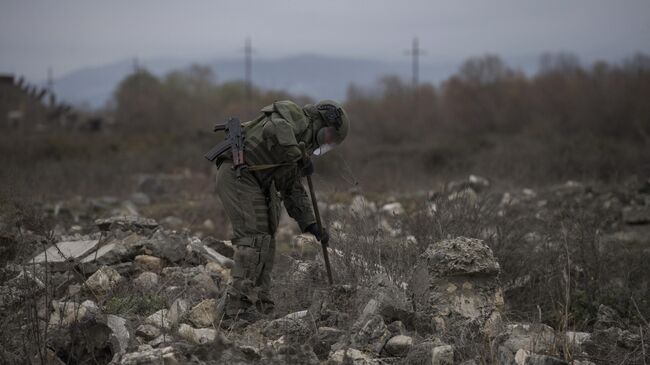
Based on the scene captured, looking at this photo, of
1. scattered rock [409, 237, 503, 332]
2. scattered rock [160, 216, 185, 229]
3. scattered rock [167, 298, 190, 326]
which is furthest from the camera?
scattered rock [160, 216, 185, 229]

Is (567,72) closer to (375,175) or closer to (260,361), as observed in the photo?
(375,175)

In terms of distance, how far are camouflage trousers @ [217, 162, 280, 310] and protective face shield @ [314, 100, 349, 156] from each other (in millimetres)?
614

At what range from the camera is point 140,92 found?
30844 millimetres

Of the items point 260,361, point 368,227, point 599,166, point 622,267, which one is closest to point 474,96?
point 599,166

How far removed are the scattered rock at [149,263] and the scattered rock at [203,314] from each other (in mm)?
1517

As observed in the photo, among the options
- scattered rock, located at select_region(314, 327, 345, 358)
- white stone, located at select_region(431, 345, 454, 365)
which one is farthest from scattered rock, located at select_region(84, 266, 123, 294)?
white stone, located at select_region(431, 345, 454, 365)

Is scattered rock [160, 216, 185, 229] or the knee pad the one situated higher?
the knee pad

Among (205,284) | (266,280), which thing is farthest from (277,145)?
(205,284)

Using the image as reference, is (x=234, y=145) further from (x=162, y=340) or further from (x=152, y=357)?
(x=152, y=357)

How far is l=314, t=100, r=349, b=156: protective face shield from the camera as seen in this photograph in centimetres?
538

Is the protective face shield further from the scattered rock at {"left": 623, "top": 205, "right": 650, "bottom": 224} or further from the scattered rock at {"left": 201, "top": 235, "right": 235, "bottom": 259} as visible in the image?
the scattered rock at {"left": 623, "top": 205, "right": 650, "bottom": 224}

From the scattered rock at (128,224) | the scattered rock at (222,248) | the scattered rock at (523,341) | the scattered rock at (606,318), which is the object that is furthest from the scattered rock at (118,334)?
the scattered rock at (606,318)

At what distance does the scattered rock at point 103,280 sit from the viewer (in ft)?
18.5

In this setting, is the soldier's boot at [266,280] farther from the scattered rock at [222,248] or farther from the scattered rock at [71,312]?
the scattered rock at [222,248]
